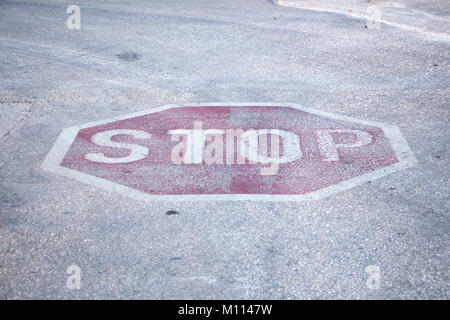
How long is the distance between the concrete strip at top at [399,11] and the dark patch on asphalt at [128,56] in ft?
18.5

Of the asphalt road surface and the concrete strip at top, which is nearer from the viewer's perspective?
the asphalt road surface

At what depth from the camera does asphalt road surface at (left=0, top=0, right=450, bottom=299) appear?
382 cm

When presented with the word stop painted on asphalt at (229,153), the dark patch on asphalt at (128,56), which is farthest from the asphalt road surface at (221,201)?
the word stop painted on asphalt at (229,153)

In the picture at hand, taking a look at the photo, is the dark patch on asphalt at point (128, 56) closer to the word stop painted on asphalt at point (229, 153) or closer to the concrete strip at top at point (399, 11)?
the word stop painted on asphalt at point (229, 153)

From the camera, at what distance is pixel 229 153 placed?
573cm

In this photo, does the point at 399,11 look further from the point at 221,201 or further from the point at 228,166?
the point at 221,201

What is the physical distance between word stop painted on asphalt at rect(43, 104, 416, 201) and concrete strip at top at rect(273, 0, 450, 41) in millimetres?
5519

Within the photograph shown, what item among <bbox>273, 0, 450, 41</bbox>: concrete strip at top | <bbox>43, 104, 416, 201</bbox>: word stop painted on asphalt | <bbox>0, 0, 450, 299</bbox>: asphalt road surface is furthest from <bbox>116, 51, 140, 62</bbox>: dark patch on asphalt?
<bbox>273, 0, 450, 41</bbox>: concrete strip at top

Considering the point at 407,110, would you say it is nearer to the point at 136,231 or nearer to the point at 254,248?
the point at 254,248

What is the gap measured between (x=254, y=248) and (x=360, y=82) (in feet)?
15.8

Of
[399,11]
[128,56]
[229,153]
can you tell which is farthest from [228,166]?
[399,11]

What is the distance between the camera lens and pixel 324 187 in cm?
505

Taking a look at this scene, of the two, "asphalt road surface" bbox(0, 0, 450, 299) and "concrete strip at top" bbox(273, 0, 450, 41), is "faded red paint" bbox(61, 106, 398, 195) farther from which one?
"concrete strip at top" bbox(273, 0, 450, 41)
